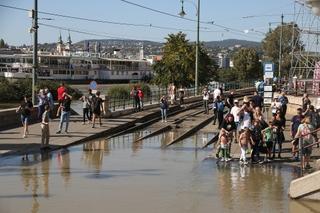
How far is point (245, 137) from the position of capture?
55.7 feet

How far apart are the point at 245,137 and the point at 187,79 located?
40423 millimetres

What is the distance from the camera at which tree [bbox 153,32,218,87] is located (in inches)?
2212

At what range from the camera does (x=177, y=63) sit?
185 ft

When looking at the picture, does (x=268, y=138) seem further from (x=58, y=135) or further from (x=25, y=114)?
(x=25, y=114)

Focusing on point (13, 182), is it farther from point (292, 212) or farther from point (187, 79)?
point (187, 79)

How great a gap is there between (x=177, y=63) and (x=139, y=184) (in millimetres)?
42858

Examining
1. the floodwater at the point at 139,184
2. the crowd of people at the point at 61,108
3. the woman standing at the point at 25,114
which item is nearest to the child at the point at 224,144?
the floodwater at the point at 139,184

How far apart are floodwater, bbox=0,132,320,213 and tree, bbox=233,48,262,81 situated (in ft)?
260

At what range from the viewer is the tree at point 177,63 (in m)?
56.2

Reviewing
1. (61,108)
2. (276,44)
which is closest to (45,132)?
(61,108)

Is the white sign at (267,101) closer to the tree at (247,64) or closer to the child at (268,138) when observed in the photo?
the child at (268,138)

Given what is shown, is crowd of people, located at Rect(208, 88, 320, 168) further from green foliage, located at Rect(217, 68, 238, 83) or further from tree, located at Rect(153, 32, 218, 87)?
green foliage, located at Rect(217, 68, 238, 83)

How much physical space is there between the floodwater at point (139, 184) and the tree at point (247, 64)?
79.4m

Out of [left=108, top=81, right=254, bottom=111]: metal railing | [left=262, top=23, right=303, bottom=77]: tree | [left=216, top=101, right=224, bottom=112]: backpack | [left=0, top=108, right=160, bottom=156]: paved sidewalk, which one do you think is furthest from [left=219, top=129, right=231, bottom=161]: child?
[left=262, top=23, right=303, bottom=77]: tree
